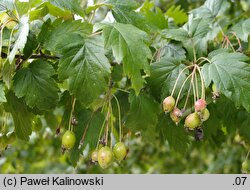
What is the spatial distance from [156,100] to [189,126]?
0.26 meters

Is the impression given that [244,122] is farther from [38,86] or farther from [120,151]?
[38,86]

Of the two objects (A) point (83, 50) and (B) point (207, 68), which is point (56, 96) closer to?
(A) point (83, 50)

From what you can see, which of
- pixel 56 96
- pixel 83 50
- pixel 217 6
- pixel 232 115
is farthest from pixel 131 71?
pixel 217 6

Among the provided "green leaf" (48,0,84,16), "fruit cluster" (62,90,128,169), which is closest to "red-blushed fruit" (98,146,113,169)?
"fruit cluster" (62,90,128,169)

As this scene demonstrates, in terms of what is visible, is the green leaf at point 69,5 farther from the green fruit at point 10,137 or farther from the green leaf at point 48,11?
the green fruit at point 10,137

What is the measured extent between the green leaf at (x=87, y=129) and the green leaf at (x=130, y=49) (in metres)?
0.38

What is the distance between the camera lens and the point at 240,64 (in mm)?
1449

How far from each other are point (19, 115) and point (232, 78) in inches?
31.5

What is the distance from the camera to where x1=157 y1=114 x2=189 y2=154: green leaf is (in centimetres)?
182

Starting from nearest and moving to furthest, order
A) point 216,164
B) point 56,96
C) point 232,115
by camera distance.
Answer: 1. point 56,96
2. point 232,115
3. point 216,164

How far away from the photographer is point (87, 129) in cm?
172

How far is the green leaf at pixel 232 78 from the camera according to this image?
142 cm

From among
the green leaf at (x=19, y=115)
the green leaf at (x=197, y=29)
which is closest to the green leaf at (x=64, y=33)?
the green leaf at (x=19, y=115)

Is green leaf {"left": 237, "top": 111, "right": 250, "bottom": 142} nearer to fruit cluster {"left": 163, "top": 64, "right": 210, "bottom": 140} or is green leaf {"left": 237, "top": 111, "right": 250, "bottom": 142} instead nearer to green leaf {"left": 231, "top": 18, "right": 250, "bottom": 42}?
green leaf {"left": 231, "top": 18, "right": 250, "bottom": 42}
